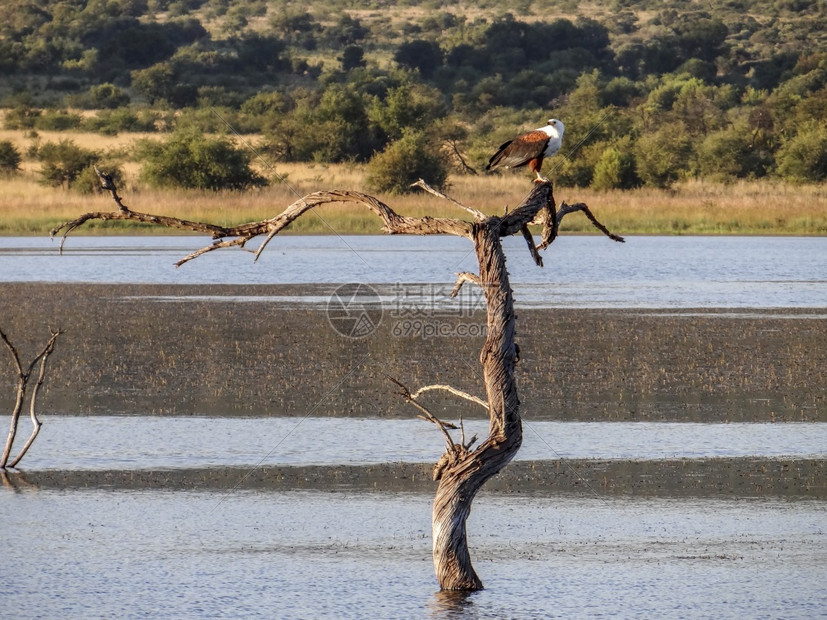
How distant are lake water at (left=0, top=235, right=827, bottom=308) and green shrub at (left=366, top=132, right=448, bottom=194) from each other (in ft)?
18.2

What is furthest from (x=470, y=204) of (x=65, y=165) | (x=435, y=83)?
(x=435, y=83)

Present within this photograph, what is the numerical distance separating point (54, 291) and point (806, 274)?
14.6 m

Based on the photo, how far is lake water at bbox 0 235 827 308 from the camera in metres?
25.1

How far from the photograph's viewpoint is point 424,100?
196 ft

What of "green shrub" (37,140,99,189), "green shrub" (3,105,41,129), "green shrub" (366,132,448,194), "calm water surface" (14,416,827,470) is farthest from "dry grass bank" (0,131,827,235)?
"calm water surface" (14,416,827,470)

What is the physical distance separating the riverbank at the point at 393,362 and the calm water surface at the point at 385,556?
3.32 metres

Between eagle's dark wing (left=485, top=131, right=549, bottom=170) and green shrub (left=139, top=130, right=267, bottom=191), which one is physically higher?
eagle's dark wing (left=485, top=131, right=549, bottom=170)

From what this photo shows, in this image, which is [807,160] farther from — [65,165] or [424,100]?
[65,165]

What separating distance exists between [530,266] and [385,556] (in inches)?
893

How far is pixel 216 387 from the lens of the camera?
594 inches

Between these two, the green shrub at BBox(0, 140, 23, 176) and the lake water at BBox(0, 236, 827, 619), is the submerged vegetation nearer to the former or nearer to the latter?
the green shrub at BBox(0, 140, 23, 176)

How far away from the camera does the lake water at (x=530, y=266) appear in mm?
25078

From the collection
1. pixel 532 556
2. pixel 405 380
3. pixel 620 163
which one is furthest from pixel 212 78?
pixel 532 556

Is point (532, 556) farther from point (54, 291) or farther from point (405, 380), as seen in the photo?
point (54, 291)
